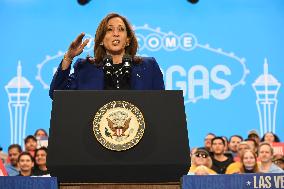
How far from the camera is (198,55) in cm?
588

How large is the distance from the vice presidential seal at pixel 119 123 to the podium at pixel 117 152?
0.04 ft

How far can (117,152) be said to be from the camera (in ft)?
3.94

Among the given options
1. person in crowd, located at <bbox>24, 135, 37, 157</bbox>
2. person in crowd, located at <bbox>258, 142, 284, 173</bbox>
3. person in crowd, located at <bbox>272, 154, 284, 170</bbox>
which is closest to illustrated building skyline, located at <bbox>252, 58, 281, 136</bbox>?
person in crowd, located at <bbox>272, 154, 284, 170</bbox>

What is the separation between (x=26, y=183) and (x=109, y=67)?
1024mm

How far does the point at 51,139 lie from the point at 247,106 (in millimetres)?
4891

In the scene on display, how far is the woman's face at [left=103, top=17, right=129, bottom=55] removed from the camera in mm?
1582

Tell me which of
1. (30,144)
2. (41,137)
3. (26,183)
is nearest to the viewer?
(26,183)

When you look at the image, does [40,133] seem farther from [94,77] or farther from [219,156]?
[94,77]

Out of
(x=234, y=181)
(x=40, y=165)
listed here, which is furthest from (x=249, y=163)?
(x=234, y=181)

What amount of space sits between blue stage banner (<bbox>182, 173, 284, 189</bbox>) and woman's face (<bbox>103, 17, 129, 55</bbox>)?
88 cm

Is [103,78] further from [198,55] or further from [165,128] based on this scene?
[198,55]

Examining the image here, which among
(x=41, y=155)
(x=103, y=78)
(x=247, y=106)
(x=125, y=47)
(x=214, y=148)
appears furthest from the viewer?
(x=247, y=106)

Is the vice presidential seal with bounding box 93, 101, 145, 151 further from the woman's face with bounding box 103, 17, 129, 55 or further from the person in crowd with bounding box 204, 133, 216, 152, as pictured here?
the person in crowd with bounding box 204, 133, 216, 152

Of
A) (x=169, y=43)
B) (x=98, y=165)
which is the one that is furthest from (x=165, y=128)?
(x=169, y=43)
